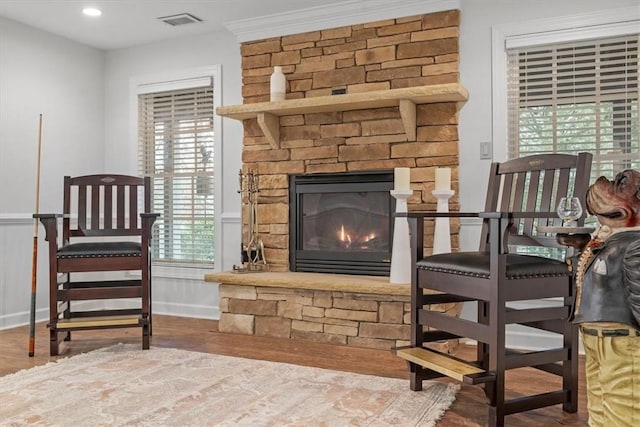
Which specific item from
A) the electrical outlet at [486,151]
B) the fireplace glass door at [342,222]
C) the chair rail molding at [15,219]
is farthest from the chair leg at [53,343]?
the electrical outlet at [486,151]

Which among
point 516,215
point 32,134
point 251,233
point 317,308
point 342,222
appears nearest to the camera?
point 516,215

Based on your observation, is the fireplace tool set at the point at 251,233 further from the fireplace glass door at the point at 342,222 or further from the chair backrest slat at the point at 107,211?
the chair backrest slat at the point at 107,211

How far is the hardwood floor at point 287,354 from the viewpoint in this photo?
2219 mm

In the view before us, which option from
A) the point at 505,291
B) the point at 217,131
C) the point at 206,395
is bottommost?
the point at 206,395

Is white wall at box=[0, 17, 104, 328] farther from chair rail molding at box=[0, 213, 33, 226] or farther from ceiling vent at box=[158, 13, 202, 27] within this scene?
ceiling vent at box=[158, 13, 202, 27]

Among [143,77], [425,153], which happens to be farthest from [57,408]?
[143,77]

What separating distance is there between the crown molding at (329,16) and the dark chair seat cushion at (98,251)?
6.00ft

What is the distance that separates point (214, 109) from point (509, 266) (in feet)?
9.75

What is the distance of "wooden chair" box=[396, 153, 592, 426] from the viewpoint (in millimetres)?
2031

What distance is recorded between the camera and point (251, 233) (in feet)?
13.0

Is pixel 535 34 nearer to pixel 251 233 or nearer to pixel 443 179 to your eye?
pixel 443 179

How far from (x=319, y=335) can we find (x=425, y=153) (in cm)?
135

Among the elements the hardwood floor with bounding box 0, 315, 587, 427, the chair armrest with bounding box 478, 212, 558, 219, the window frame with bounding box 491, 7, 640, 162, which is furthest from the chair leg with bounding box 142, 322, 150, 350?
the window frame with bounding box 491, 7, 640, 162

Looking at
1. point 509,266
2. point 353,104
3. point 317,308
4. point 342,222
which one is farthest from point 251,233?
point 509,266
